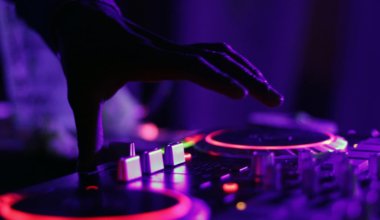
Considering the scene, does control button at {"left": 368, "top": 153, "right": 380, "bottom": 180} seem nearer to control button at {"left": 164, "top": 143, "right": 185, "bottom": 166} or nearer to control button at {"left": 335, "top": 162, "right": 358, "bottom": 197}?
control button at {"left": 335, "top": 162, "right": 358, "bottom": 197}

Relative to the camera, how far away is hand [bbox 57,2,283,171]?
726 mm

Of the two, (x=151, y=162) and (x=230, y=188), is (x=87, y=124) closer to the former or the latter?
(x=151, y=162)

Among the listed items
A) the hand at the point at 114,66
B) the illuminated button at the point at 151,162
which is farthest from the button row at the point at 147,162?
the hand at the point at 114,66

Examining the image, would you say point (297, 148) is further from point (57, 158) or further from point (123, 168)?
point (57, 158)

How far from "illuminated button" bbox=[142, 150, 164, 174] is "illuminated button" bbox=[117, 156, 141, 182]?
0.03m

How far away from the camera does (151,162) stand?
742mm

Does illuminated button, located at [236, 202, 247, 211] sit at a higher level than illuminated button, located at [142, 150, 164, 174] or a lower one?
lower

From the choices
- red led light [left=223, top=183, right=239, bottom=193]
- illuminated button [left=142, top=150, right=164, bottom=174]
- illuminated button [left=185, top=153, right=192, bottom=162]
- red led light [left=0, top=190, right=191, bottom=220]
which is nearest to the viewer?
red led light [left=0, top=190, right=191, bottom=220]

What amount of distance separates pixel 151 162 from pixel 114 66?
0.16 metres

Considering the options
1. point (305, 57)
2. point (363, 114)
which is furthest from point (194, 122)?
point (363, 114)

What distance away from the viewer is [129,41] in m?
0.76

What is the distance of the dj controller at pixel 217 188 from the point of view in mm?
539

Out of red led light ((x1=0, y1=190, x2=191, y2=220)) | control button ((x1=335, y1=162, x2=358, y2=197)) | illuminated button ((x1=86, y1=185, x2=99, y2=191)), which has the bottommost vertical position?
illuminated button ((x1=86, y1=185, x2=99, y2=191))

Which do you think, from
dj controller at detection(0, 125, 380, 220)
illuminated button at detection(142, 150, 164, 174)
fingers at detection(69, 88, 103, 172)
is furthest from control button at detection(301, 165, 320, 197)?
fingers at detection(69, 88, 103, 172)
